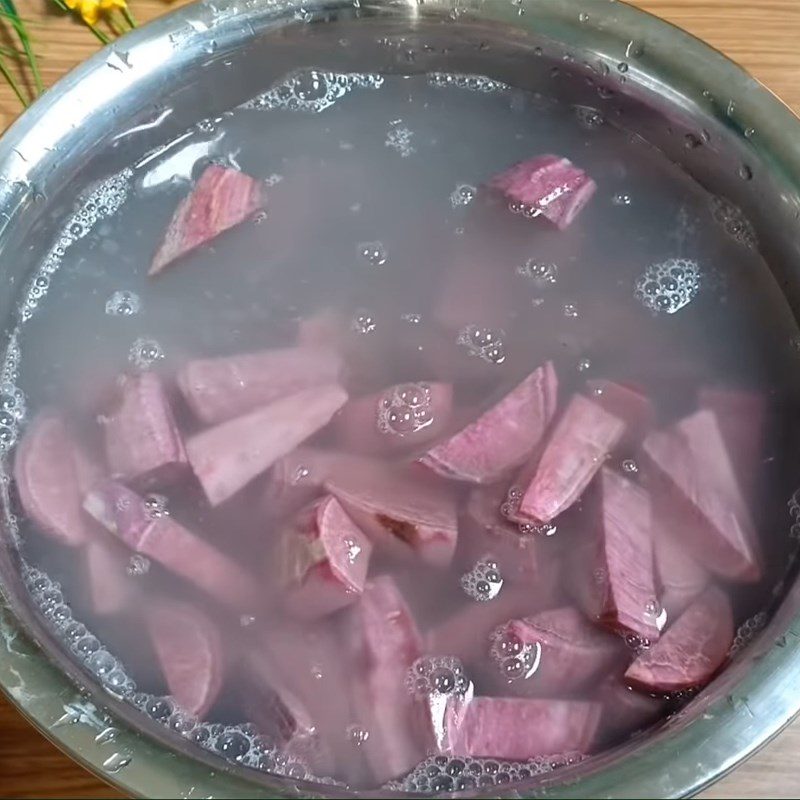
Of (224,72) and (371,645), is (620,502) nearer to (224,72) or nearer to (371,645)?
(371,645)

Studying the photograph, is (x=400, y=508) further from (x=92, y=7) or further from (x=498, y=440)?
(x=92, y=7)

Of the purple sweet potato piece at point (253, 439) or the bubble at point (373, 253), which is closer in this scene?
the purple sweet potato piece at point (253, 439)

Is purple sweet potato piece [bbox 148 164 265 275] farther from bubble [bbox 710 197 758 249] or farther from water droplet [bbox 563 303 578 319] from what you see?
bubble [bbox 710 197 758 249]

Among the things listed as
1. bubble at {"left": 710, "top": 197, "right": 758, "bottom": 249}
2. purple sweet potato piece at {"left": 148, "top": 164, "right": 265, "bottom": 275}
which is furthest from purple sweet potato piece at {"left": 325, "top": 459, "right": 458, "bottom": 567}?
bubble at {"left": 710, "top": 197, "right": 758, "bottom": 249}

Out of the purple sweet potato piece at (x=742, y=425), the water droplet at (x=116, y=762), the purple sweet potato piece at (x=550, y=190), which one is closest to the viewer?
the water droplet at (x=116, y=762)

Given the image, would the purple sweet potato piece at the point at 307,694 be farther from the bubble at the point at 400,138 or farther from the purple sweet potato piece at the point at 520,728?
the bubble at the point at 400,138

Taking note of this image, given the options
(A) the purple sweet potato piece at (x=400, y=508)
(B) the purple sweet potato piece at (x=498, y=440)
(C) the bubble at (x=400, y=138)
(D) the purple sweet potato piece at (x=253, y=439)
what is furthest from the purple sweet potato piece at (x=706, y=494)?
(C) the bubble at (x=400, y=138)

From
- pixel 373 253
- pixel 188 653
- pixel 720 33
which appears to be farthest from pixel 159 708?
pixel 720 33

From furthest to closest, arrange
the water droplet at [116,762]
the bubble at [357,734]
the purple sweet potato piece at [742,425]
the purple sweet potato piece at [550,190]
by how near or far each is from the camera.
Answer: the purple sweet potato piece at [550,190] < the purple sweet potato piece at [742,425] < the bubble at [357,734] < the water droplet at [116,762]
